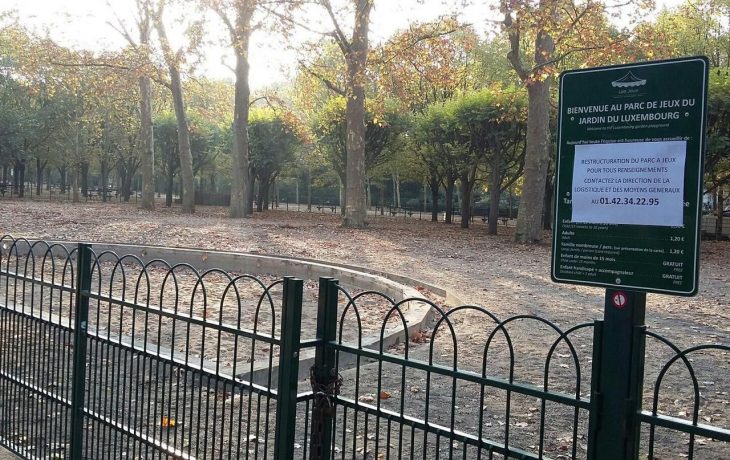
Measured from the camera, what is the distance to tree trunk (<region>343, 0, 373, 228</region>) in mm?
23312

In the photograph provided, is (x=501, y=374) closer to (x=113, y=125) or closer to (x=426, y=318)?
(x=426, y=318)

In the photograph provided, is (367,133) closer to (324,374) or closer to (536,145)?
(536,145)

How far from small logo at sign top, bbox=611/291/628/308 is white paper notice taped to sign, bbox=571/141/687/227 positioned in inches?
8.4

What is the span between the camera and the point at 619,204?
2.14m

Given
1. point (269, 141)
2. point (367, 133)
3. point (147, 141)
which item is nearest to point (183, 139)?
point (147, 141)

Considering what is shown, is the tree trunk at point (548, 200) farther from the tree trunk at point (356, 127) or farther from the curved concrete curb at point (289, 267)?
the curved concrete curb at point (289, 267)

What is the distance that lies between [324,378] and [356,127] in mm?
22118

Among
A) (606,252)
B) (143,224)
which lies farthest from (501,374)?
(143,224)

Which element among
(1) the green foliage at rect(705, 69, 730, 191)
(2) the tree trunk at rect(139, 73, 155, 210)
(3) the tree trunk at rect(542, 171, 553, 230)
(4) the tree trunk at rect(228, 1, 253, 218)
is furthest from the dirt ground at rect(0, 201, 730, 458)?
(2) the tree trunk at rect(139, 73, 155, 210)

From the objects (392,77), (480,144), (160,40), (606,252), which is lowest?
(606,252)

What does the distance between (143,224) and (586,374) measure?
1709 cm

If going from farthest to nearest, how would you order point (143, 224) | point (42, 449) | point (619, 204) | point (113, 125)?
point (113, 125) < point (143, 224) < point (42, 449) < point (619, 204)

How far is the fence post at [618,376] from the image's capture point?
6.82ft

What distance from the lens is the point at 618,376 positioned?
83.0 inches
